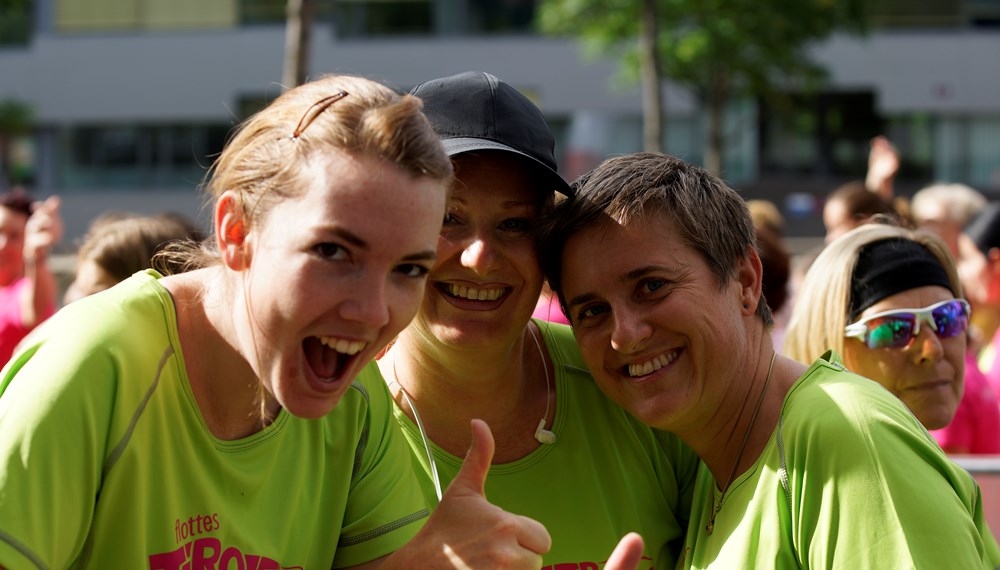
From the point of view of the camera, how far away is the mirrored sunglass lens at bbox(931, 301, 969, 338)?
3.43 m

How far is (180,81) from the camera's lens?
2938 centimetres

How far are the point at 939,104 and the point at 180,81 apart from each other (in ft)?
65.7

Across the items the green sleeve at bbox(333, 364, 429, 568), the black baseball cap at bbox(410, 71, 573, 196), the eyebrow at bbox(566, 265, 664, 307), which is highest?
the black baseball cap at bbox(410, 71, 573, 196)

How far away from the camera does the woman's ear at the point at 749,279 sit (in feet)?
9.04

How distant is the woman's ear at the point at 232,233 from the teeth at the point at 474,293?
0.77 m

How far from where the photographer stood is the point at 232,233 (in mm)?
2152

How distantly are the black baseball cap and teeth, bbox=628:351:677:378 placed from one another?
493 millimetres

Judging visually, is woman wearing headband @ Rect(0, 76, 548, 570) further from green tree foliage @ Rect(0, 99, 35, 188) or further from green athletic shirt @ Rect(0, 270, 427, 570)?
green tree foliage @ Rect(0, 99, 35, 188)

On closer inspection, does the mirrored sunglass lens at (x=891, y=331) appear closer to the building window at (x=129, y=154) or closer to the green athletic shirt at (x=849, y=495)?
the green athletic shirt at (x=849, y=495)

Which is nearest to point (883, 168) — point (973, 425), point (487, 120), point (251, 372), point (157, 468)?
point (973, 425)

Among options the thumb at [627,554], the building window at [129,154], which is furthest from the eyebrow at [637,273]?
the building window at [129,154]

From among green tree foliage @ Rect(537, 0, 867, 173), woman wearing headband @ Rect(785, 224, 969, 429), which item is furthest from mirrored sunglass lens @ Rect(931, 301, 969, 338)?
green tree foliage @ Rect(537, 0, 867, 173)

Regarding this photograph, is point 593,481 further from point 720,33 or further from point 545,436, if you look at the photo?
point 720,33

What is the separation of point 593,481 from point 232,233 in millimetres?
1239
